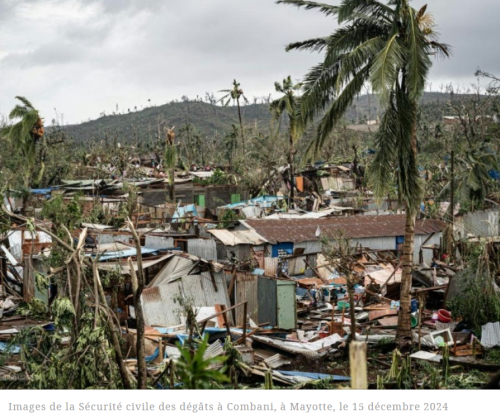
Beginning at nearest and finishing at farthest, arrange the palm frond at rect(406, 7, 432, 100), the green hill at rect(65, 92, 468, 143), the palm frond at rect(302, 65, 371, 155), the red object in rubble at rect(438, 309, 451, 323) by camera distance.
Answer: the palm frond at rect(406, 7, 432, 100) → the palm frond at rect(302, 65, 371, 155) → the red object in rubble at rect(438, 309, 451, 323) → the green hill at rect(65, 92, 468, 143)

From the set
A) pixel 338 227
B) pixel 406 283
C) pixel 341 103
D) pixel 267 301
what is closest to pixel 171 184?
pixel 338 227

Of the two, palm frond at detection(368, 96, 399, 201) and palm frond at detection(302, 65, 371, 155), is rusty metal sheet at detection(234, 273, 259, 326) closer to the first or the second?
palm frond at detection(302, 65, 371, 155)

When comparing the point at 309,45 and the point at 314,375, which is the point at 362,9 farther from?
the point at 314,375

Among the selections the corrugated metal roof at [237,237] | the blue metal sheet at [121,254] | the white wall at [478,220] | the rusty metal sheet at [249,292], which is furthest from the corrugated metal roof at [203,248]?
the white wall at [478,220]

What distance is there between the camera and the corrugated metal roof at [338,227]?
22.9 meters

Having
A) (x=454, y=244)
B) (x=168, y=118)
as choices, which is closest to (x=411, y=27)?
(x=454, y=244)

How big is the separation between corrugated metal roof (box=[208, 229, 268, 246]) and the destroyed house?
0.34m

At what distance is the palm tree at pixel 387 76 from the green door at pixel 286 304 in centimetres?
303

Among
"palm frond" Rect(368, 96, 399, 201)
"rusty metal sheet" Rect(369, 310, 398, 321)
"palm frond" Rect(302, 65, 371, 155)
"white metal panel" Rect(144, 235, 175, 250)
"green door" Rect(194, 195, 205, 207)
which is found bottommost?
"rusty metal sheet" Rect(369, 310, 398, 321)

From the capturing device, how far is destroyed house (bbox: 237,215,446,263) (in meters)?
22.6

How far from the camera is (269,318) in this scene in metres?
15.8

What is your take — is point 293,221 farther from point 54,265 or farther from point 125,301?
point 54,265

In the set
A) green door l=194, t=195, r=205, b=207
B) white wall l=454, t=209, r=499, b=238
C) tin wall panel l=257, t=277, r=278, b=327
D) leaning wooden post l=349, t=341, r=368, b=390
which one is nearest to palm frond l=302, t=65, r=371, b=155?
tin wall panel l=257, t=277, r=278, b=327
